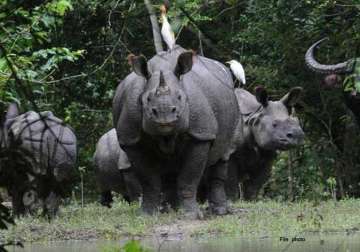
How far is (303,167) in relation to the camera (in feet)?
65.6

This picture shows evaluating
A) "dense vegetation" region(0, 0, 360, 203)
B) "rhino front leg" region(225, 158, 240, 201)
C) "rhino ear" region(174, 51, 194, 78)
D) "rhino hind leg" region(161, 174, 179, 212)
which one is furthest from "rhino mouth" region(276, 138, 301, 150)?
"rhino ear" region(174, 51, 194, 78)

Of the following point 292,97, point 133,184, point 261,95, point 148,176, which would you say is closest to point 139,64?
point 148,176

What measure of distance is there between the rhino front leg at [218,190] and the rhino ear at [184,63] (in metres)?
1.65

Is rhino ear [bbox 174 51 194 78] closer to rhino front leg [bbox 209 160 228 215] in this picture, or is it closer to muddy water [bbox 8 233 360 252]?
rhino front leg [bbox 209 160 228 215]

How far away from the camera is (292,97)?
15.9 metres

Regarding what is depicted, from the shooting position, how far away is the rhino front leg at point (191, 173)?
12.5 m

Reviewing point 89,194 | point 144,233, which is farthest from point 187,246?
point 89,194

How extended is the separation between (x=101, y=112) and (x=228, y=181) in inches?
212

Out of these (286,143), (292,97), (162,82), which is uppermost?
(162,82)

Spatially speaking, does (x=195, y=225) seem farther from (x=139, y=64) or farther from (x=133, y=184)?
(x=133, y=184)

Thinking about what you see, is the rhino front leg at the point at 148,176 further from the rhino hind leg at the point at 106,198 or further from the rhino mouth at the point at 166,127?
the rhino hind leg at the point at 106,198

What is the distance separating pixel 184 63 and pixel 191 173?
1.14 m

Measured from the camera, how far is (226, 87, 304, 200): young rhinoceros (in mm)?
16578

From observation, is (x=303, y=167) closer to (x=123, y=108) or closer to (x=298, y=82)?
(x=298, y=82)
